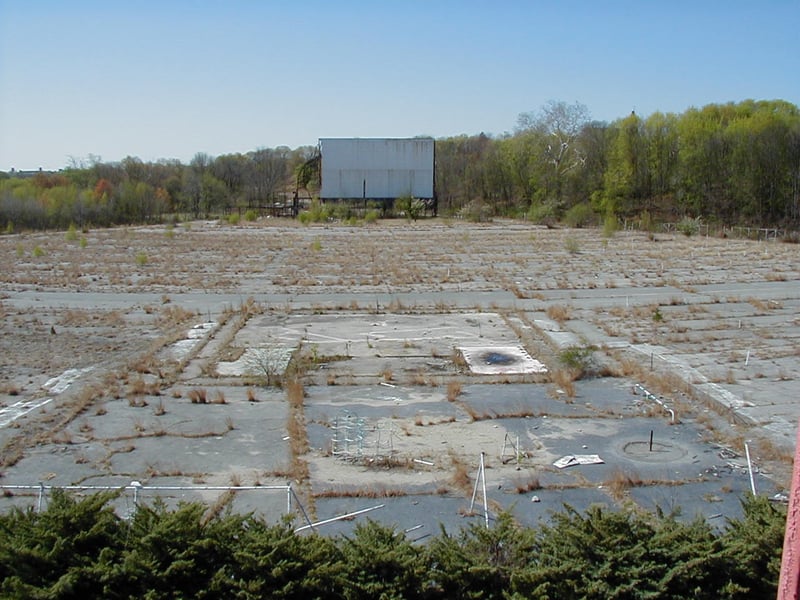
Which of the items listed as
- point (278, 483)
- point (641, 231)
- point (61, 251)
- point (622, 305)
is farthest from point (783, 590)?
point (641, 231)

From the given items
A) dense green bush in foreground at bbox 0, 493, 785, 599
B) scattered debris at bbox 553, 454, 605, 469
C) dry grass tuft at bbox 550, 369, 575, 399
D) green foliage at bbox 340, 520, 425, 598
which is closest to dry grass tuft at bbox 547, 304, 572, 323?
dry grass tuft at bbox 550, 369, 575, 399

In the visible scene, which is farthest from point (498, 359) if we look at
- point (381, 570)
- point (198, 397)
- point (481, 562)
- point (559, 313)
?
point (381, 570)

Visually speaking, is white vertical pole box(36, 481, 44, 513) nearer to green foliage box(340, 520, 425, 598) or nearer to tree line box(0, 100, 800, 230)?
green foliage box(340, 520, 425, 598)

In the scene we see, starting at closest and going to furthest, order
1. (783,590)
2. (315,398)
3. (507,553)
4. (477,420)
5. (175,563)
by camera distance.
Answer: (783,590) → (175,563) → (507,553) → (477,420) → (315,398)

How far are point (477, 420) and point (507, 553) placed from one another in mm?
6788

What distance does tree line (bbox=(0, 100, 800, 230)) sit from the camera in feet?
204

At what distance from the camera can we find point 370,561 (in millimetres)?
5883

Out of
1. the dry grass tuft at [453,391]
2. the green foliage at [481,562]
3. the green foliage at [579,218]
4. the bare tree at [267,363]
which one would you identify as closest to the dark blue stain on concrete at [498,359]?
the dry grass tuft at [453,391]

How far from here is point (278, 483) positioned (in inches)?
405

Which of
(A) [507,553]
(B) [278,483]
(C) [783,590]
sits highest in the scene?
(C) [783,590]

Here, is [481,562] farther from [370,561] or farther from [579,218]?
[579,218]

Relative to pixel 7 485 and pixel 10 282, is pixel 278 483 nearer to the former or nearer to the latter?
pixel 7 485

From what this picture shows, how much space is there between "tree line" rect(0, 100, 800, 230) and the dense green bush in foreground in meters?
56.6

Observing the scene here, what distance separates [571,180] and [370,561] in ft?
248
